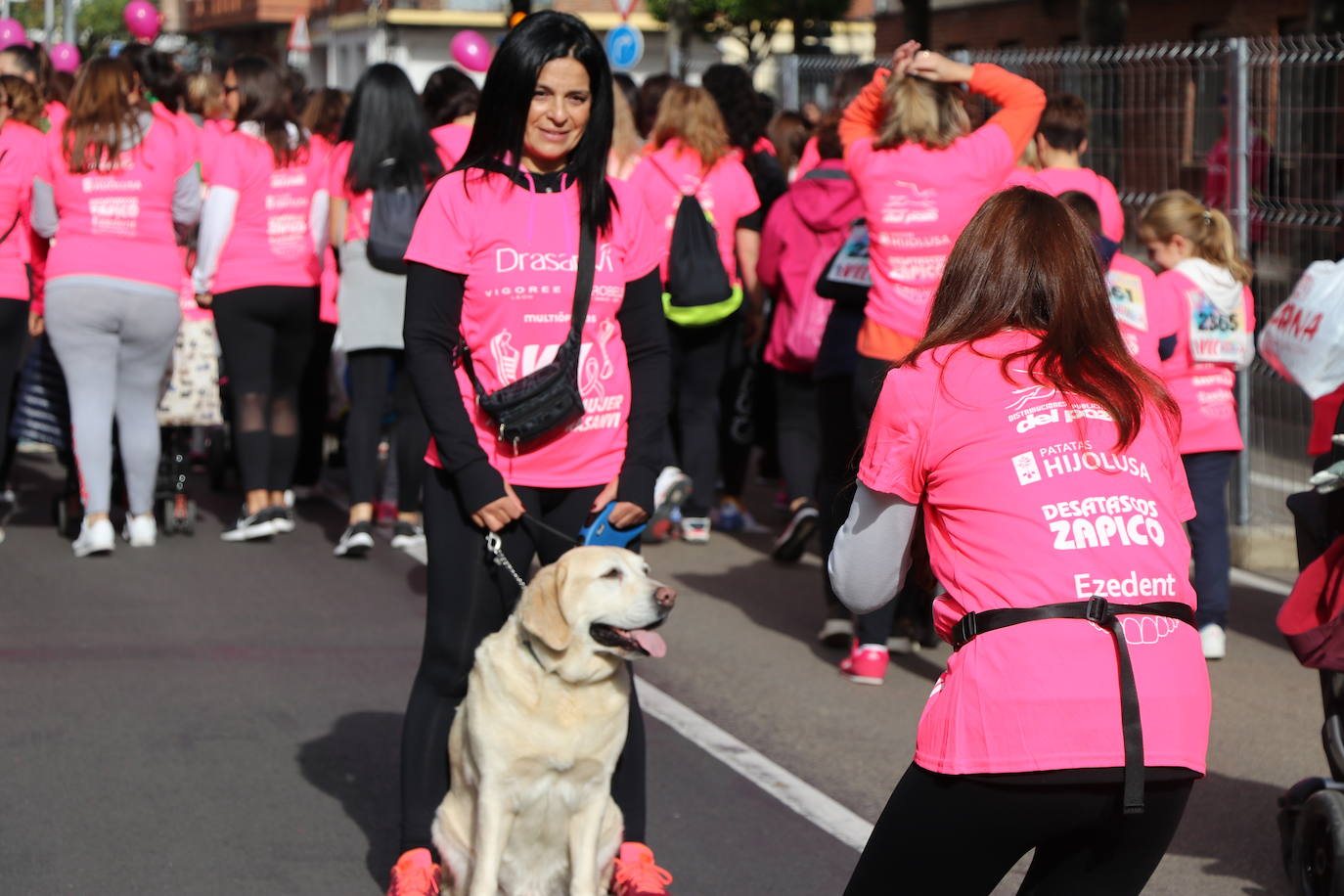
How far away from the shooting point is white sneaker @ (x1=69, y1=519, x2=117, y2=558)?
9.09 metres

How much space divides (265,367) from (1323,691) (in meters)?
6.16

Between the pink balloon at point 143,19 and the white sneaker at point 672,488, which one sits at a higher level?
the pink balloon at point 143,19

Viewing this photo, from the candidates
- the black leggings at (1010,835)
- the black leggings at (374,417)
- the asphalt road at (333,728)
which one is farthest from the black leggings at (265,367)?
the black leggings at (1010,835)

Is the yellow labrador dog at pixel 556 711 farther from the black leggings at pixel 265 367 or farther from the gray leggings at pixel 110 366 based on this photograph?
the black leggings at pixel 265 367

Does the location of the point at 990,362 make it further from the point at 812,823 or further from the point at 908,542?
the point at 812,823

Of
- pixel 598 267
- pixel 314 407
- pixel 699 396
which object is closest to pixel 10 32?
pixel 314 407

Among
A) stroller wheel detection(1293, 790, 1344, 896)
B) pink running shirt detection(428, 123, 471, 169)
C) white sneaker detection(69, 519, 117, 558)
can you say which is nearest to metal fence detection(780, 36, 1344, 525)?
pink running shirt detection(428, 123, 471, 169)

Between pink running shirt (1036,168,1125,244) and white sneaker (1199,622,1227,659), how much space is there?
1.56 meters

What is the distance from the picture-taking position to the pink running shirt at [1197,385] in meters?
7.36

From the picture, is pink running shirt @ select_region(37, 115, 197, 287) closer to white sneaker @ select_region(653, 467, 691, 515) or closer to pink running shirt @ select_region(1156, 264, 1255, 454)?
white sneaker @ select_region(653, 467, 691, 515)

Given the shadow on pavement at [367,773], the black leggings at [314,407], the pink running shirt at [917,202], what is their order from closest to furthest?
the shadow on pavement at [367,773]
the pink running shirt at [917,202]
the black leggings at [314,407]

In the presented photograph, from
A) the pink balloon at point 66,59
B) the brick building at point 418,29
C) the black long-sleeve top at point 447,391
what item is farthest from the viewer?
the brick building at point 418,29

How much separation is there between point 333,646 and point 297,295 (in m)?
2.70

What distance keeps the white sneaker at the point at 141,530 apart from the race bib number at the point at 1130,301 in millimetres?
4958
